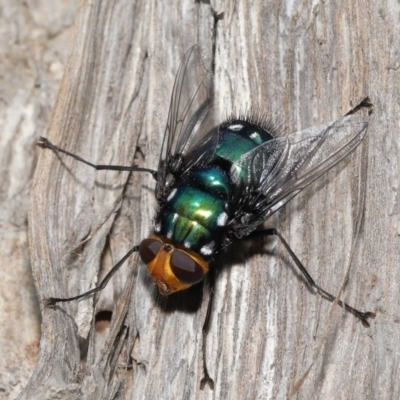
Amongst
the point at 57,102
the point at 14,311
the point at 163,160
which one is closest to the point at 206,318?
the point at 163,160

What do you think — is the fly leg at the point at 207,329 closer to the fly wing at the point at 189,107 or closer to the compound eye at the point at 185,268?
the compound eye at the point at 185,268

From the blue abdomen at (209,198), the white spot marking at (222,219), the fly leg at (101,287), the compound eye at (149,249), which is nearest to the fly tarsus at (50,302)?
the fly leg at (101,287)

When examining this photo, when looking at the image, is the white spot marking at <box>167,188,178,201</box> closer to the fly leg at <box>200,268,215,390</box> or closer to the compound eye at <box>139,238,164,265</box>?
the compound eye at <box>139,238,164,265</box>

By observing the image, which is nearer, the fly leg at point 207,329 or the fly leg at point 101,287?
the fly leg at point 207,329

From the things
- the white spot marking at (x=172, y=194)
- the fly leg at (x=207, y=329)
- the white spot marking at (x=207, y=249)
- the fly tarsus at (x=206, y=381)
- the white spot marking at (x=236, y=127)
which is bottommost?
the fly tarsus at (x=206, y=381)

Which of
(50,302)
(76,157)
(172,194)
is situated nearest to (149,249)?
(172,194)

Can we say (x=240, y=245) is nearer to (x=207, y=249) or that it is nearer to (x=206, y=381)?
(x=207, y=249)

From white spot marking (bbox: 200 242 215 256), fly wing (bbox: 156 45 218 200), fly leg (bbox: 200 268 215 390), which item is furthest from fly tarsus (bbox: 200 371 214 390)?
fly wing (bbox: 156 45 218 200)
